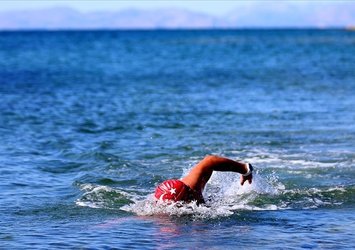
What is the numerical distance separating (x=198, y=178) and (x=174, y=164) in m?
4.86

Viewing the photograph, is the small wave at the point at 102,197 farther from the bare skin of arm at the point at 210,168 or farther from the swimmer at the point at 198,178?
the bare skin of arm at the point at 210,168

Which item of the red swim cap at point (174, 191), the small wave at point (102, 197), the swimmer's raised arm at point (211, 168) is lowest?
the small wave at point (102, 197)

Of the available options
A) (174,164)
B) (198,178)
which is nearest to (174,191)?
(198,178)

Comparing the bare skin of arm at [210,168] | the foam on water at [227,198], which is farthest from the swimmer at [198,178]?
the foam on water at [227,198]

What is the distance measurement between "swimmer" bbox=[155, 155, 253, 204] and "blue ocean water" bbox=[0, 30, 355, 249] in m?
0.22

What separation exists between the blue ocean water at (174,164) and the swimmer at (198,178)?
218 mm

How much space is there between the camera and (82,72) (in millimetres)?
52250

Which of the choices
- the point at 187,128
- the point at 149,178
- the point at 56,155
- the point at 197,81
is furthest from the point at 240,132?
the point at 197,81

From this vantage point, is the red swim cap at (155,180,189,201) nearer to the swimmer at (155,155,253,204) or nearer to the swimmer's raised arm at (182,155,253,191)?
the swimmer at (155,155,253,204)

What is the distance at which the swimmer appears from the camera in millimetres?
11641

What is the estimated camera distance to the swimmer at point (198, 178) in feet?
38.2

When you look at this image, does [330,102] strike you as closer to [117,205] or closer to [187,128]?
[187,128]

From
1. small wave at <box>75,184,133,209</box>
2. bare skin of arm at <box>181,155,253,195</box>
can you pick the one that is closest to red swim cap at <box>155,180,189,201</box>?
bare skin of arm at <box>181,155,253,195</box>

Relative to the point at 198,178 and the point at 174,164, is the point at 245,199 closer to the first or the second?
the point at 198,178
